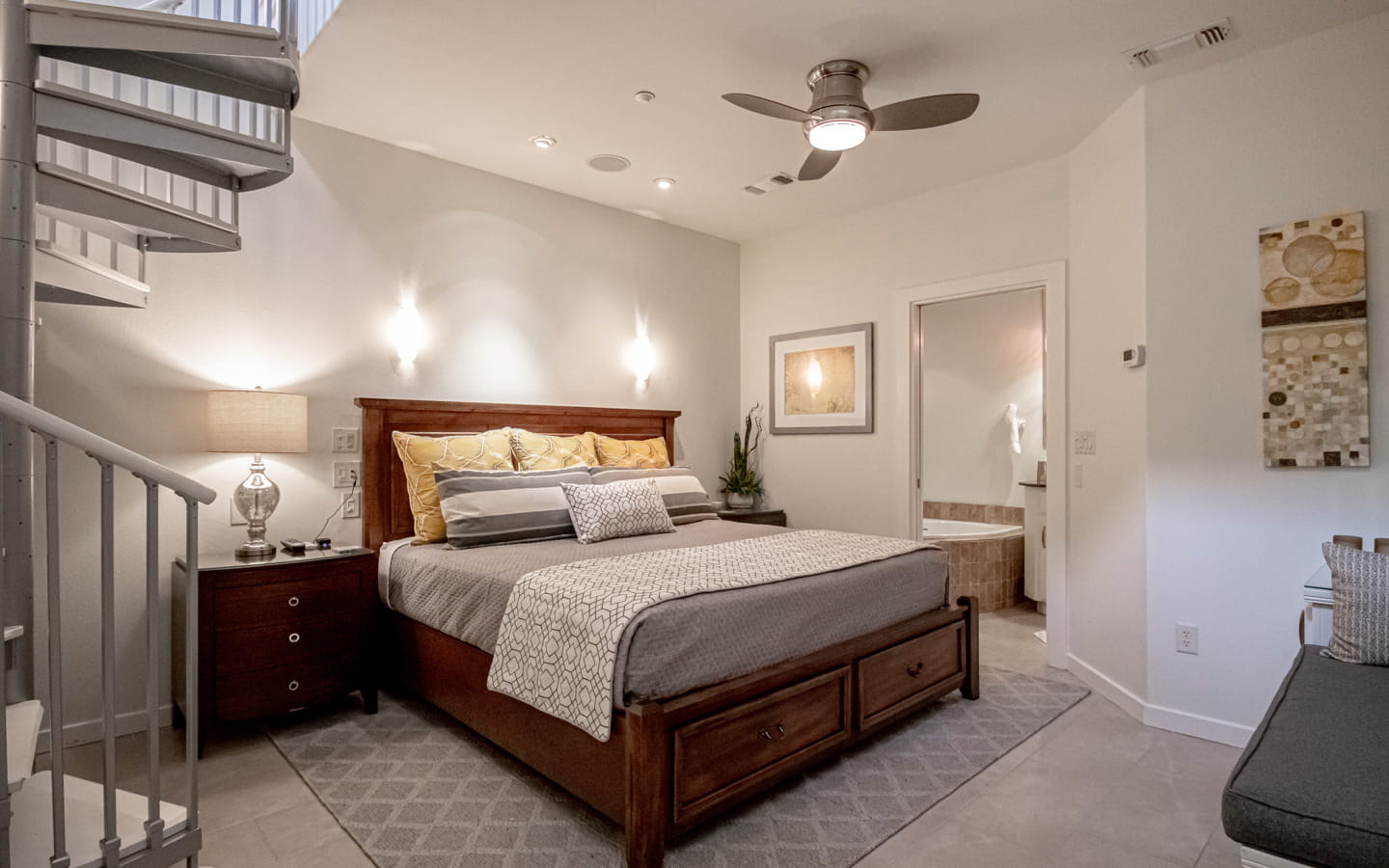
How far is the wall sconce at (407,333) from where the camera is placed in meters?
3.66

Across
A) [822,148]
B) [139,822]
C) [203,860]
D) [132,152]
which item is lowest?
[203,860]

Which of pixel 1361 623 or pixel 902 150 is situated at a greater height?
pixel 902 150

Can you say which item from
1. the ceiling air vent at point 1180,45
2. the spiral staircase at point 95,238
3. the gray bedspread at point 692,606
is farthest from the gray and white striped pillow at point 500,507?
the ceiling air vent at point 1180,45

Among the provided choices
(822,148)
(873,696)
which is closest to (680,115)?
(822,148)

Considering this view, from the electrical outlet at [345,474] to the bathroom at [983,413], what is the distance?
12.6ft

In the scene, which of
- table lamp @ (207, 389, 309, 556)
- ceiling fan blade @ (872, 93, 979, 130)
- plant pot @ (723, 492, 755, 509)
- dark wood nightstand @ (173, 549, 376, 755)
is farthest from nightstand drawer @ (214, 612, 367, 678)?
ceiling fan blade @ (872, 93, 979, 130)

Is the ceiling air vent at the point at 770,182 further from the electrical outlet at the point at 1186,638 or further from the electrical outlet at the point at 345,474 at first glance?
the electrical outlet at the point at 1186,638

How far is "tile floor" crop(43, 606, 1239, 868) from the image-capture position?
6.56 ft

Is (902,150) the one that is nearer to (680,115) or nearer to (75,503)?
(680,115)

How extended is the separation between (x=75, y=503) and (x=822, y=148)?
3222mm

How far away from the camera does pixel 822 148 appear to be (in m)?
2.84

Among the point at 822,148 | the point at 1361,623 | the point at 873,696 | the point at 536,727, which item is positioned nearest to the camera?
the point at 1361,623

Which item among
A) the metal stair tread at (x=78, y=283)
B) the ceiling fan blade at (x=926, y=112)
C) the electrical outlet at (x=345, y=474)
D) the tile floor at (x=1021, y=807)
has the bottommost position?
the tile floor at (x=1021, y=807)

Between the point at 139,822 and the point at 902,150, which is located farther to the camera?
the point at 902,150
